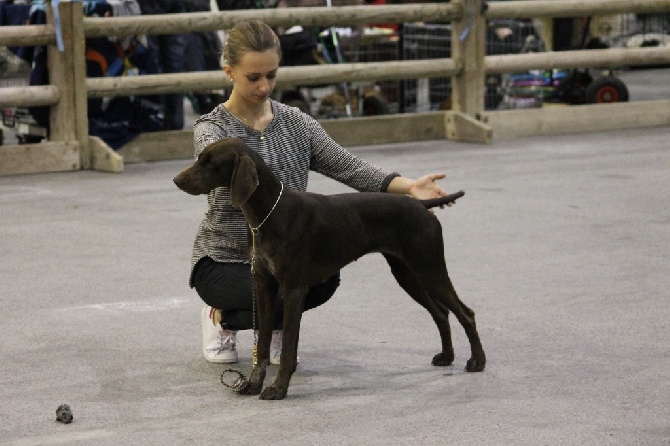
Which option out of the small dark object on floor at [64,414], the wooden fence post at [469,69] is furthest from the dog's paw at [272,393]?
the wooden fence post at [469,69]

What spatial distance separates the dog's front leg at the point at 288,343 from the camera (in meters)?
4.41

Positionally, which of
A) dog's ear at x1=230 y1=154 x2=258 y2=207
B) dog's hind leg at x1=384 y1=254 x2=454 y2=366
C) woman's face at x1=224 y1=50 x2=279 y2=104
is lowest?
dog's hind leg at x1=384 y1=254 x2=454 y2=366

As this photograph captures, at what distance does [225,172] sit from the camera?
430 centimetres

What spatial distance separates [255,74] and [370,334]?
4.14 feet

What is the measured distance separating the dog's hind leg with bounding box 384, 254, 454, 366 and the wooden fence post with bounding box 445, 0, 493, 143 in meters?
6.56

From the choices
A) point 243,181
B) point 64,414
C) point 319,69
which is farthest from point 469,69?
point 64,414

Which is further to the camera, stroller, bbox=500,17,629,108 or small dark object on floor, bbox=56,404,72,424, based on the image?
stroller, bbox=500,17,629,108

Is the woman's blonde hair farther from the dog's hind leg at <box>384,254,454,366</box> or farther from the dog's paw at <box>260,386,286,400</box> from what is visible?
the dog's paw at <box>260,386,286,400</box>

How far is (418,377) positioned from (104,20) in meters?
5.97

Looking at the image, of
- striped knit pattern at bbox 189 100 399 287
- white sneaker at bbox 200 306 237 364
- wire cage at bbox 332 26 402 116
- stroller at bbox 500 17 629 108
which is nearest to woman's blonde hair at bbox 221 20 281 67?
striped knit pattern at bbox 189 100 399 287

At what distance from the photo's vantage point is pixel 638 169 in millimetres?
9648

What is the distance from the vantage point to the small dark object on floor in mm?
4227

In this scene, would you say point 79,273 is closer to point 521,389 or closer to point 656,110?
point 521,389

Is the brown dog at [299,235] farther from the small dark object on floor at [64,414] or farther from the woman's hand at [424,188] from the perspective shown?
the small dark object on floor at [64,414]
